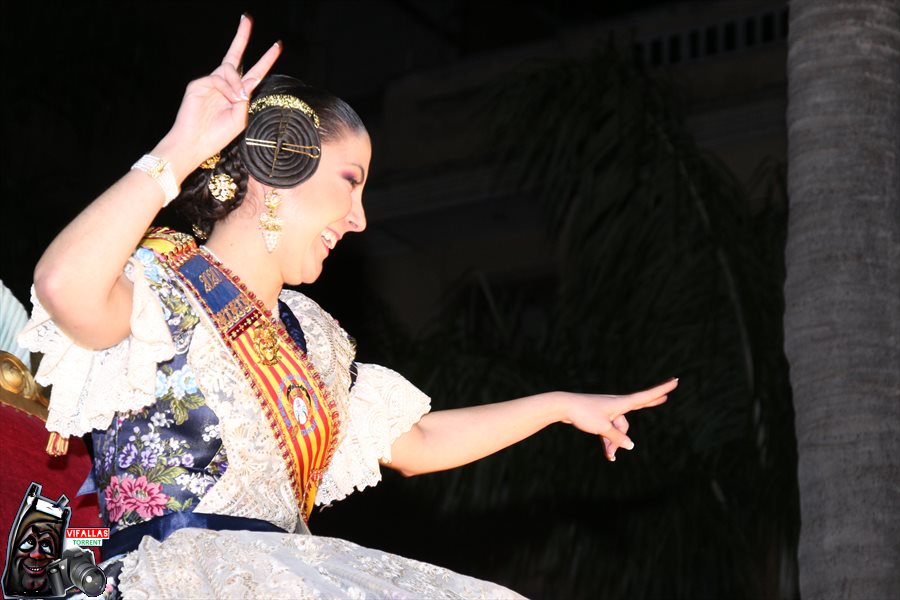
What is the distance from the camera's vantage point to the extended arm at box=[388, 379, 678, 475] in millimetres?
3072

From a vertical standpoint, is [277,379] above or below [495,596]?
above

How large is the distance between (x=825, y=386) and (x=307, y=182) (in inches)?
77.3

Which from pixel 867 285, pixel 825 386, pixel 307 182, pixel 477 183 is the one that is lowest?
pixel 307 182

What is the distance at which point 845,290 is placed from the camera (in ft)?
14.6

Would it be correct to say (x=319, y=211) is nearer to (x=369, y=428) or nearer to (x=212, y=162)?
(x=212, y=162)

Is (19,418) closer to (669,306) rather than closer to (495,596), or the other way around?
(495,596)

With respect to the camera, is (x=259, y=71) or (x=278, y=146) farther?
(x=278, y=146)

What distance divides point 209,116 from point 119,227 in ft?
0.82

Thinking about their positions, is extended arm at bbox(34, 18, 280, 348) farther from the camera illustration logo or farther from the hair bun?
the camera illustration logo

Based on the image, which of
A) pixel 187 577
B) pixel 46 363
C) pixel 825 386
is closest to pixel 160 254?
pixel 46 363

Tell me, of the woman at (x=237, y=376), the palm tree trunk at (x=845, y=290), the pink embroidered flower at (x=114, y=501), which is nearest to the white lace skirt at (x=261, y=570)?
the woman at (x=237, y=376)

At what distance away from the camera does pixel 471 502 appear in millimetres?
6453

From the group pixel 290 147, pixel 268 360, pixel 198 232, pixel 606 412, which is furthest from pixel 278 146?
pixel 606 412

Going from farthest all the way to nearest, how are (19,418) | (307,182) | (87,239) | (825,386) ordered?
(825,386), (19,418), (307,182), (87,239)
